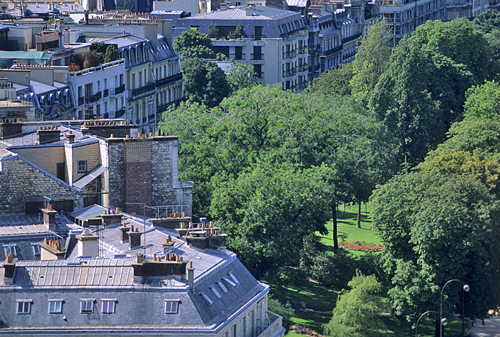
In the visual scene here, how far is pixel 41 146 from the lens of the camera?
56.7 meters

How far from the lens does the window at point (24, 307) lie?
44.0 meters

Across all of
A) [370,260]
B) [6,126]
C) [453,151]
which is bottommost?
[370,260]

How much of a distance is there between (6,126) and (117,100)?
31519mm

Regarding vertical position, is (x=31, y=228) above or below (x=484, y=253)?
above

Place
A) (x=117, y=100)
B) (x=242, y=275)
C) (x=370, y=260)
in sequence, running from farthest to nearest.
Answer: (x=117, y=100)
(x=370, y=260)
(x=242, y=275)

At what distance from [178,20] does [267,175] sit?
64.6 m

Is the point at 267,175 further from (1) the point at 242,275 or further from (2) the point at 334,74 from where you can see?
(2) the point at 334,74

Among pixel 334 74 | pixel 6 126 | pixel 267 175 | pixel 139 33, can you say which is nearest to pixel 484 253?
pixel 267 175

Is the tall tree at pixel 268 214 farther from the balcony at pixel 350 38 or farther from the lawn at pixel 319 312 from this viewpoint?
the balcony at pixel 350 38

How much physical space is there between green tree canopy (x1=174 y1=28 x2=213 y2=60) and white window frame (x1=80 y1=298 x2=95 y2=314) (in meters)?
79.0

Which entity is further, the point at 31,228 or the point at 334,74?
the point at 334,74

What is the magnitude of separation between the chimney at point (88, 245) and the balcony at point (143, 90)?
49.0 m

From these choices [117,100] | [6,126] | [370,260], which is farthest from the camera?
[117,100]

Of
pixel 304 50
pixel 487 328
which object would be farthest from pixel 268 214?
pixel 304 50
